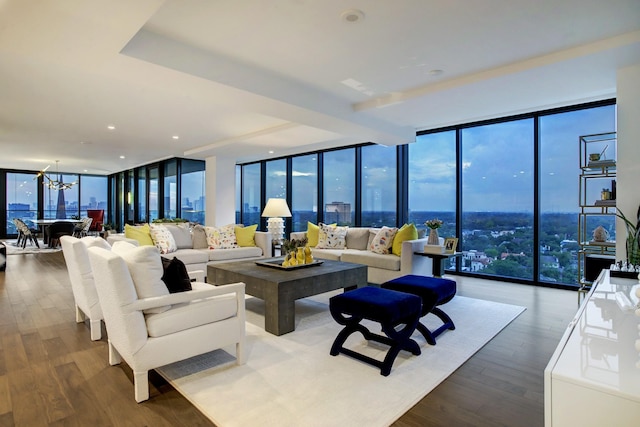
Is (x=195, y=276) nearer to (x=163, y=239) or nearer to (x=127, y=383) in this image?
(x=127, y=383)

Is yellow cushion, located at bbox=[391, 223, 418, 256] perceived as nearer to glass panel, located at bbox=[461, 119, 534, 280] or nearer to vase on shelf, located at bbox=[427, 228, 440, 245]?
vase on shelf, located at bbox=[427, 228, 440, 245]

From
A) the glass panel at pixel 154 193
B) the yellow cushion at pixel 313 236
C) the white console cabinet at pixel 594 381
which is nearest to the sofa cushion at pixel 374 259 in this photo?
the yellow cushion at pixel 313 236

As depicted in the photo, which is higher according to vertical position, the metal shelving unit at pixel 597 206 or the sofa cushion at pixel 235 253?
the metal shelving unit at pixel 597 206

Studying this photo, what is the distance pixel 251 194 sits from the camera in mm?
10344

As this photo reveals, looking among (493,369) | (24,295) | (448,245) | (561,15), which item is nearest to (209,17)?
(561,15)

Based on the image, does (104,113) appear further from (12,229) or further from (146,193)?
(12,229)

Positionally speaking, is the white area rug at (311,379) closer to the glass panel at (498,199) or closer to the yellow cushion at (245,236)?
the glass panel at (498,199)

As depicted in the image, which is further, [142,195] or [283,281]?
[142,195]

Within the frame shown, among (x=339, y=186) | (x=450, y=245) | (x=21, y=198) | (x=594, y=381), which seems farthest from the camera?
(x=21, y=198)

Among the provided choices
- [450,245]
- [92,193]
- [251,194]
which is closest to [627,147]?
[450,245]

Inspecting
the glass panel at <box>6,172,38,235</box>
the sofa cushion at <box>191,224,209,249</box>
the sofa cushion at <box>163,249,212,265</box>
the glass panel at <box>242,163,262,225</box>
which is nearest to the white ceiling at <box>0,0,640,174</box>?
the sofa cushion at <box>191,224,209,249</box>

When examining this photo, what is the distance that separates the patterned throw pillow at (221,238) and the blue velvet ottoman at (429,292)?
138 inches

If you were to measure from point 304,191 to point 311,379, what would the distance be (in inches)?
262

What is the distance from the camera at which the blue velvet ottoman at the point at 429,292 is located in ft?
10.1
